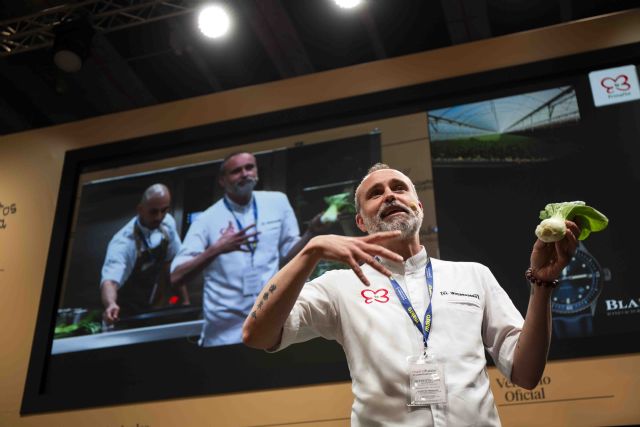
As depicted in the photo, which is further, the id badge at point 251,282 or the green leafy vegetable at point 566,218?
the id badge at point 251,282

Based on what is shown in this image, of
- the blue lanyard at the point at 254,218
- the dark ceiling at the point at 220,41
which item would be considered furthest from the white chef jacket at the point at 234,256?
the dark ceiling at the point at 220,41

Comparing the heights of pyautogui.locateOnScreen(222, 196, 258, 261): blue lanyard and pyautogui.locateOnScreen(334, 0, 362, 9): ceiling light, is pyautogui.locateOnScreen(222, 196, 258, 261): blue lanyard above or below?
below

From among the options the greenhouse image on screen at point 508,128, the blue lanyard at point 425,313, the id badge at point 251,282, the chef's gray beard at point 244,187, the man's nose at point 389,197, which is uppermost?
the greenhouse image on screen at point 508,128

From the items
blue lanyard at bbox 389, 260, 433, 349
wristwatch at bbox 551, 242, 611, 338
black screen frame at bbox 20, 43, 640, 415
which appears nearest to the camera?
blue lanyard at bbox 389, 260, 433, 349

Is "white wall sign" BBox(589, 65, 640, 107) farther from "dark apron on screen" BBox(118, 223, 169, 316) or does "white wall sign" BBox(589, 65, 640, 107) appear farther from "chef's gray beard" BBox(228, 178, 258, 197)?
"dark apron on screen" BBox(118, 223, 169, 316)

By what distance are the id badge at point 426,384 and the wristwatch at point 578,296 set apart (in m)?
1.58

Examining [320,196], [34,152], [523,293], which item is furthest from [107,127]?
[523,293]

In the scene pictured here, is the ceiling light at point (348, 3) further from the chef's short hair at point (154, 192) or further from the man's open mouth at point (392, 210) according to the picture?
the man's open mouth at point (392, 210)

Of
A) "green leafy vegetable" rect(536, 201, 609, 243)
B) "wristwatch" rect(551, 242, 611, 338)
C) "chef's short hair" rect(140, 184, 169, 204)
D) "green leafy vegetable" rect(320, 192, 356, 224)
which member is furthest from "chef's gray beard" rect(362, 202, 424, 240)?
"chef's short hair" rect(140, 184, 169, 204)

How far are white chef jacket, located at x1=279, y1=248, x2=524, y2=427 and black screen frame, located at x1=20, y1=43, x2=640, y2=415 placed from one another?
133 centimetres

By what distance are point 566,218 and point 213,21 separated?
289 cm

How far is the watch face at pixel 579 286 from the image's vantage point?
2.97 meters

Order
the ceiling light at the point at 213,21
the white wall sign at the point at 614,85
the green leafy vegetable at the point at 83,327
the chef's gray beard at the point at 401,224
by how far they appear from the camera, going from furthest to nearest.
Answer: the ceiling light at the point at 213,21 < the green leafy vegetable at the point at 83,327 < the white wall sign at the point at 614,85 < the chef's gray beard at the point at 401,224

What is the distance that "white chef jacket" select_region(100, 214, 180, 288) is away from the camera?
3.78 metres
